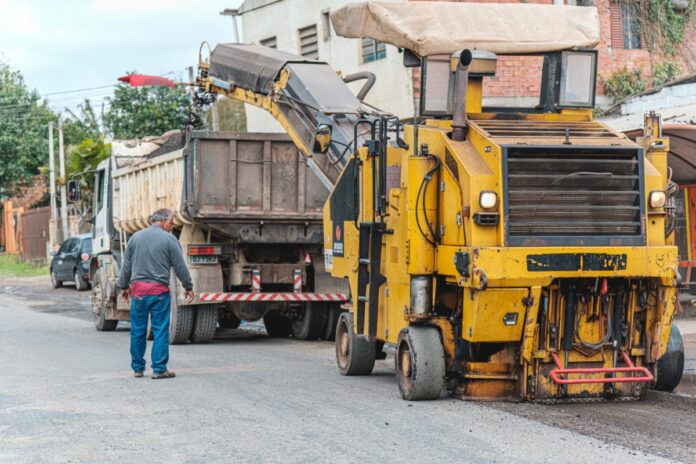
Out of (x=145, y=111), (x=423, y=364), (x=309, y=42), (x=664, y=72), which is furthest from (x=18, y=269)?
(x=423, y=364)

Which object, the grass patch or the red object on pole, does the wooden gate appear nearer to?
the grass patch

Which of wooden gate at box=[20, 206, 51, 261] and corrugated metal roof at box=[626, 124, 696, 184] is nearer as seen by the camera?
corrugated metal roof at box=[626, 124, 696, 184]

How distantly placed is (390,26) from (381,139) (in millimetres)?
1093

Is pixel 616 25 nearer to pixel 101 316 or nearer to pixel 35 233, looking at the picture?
pixel 101 316

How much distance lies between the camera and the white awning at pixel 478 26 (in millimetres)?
10625

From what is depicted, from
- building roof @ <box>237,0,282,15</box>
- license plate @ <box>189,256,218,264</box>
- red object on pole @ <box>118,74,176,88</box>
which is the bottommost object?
license plate @ <box>189,256,218,264</box>

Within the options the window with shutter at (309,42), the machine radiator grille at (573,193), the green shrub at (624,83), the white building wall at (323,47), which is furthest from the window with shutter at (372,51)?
the machine radiator grille at (573,193)

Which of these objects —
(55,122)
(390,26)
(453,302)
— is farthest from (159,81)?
(55,122)

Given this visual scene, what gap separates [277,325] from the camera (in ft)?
57.9

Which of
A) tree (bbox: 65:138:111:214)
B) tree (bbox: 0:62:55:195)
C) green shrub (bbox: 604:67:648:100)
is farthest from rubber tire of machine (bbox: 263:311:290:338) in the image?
tree (bbox: 0:62:55:195)

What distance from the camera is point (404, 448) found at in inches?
306

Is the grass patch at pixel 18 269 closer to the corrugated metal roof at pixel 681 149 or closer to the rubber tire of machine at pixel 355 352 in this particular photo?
the corrugated metal roof at pixel 681 149

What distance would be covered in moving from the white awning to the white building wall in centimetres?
1429

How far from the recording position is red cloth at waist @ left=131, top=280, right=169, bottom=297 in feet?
38.8
